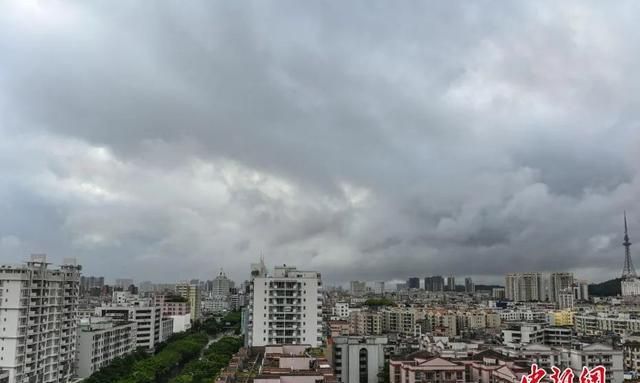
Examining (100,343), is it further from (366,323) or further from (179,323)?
(366,323)

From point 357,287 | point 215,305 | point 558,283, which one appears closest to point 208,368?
point 215,305

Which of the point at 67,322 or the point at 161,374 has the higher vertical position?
the point at 67,322

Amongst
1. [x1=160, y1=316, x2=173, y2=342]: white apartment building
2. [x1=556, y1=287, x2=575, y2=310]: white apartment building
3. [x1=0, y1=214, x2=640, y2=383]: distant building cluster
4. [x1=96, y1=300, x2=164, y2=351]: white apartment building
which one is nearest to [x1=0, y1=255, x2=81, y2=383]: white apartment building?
[x1=0, y1=214, x2=640, y2=383]: distant building cluster

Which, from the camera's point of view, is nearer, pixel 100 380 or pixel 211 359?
pixel 100 380

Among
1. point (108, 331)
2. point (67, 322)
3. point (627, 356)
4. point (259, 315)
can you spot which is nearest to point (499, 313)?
point (627, 356)

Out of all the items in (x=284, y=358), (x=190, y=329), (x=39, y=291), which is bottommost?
(x=190, y=329)

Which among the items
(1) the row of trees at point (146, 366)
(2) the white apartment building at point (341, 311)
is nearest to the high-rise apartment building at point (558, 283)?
(2) the white apartment building at point (341, 311)

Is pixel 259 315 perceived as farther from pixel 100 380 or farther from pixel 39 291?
pixel 39 291
